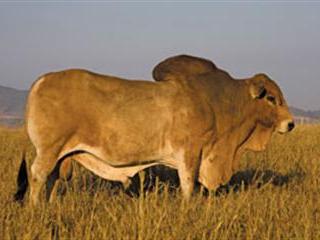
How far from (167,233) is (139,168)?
1.96 metres

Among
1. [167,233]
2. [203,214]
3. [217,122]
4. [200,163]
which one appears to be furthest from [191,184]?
[167,233]

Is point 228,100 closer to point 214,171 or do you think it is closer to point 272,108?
point 272,108

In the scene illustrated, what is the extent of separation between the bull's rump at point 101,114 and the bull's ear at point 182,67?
1.82ft

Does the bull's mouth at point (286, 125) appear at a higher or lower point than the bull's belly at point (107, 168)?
higher

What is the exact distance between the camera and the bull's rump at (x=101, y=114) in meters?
5.52

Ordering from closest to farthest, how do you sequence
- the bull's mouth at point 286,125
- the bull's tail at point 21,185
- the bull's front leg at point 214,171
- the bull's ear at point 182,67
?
the bull's tail at point 21,185 < the bull's front leg at point 214,171 < the bull's ear at point 182,67 < the bull's mouth at point 286,125

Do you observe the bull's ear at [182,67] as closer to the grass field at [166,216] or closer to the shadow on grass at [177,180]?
the shadow on grass at [177,180]

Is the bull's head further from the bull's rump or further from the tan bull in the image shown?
the bull's rump

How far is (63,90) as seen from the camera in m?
5.61

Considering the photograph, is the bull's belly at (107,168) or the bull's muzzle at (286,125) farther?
the bull's muzzle at (286,125)

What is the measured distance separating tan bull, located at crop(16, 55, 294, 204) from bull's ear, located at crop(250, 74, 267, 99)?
10.2 inches

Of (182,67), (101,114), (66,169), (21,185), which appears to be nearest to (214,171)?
(182,67)

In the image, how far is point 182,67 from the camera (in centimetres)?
663

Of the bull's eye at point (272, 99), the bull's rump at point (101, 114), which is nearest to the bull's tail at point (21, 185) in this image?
the bull's rump at point (101, 114)
